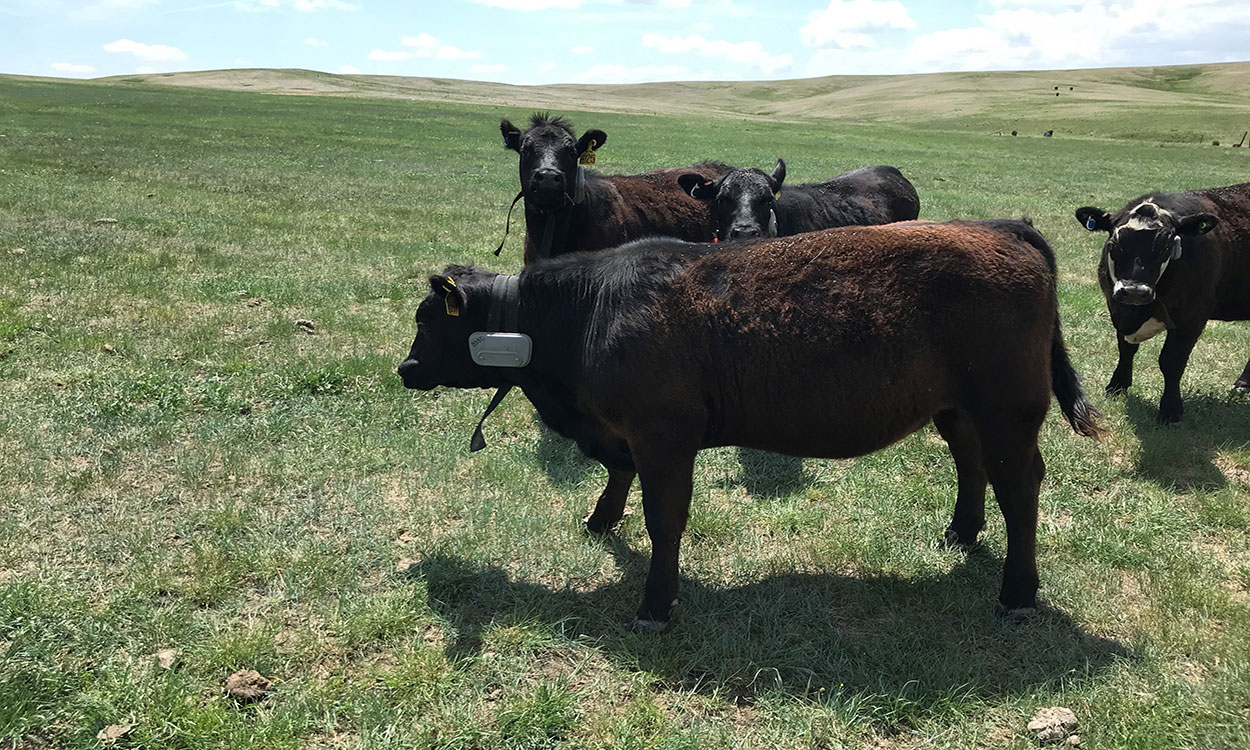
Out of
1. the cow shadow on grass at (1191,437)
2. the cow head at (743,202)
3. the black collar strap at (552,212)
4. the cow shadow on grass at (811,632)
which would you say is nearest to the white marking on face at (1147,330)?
the cow shadow on grass at (1191,437)

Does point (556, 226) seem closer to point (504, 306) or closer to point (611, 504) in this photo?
point (504, 306)

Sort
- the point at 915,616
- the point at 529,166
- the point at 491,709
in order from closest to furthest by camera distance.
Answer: the point at 491,709 < the point at 915,616 < the point at 529,166

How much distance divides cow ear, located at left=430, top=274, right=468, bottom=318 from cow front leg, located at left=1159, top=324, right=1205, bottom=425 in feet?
21.6

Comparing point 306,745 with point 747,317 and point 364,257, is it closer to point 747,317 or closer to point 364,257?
point 747,317

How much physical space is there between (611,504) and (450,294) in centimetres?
174

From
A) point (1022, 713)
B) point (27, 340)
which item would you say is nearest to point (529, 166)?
point (27, 340)

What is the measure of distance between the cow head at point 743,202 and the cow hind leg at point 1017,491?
3.73 meters

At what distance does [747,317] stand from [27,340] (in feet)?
24.9

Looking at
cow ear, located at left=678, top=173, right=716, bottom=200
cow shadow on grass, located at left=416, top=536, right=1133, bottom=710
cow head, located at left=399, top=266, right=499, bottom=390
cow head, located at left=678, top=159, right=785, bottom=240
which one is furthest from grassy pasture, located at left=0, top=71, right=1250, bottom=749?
cow ear, located at left=678, top=173, right=716, bottom=200

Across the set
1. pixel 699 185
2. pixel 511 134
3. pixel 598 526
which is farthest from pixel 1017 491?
pixel 511 134

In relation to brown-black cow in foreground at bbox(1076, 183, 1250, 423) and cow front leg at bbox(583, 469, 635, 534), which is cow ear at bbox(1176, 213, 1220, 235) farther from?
cow front leg at bbox(583, 469, 635, 534)

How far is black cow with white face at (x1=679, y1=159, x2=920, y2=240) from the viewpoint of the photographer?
8.24 metres

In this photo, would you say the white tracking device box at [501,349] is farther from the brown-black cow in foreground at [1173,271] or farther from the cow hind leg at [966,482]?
the brown-black cow in foreground at [1173,271]

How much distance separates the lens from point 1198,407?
8.13 m
